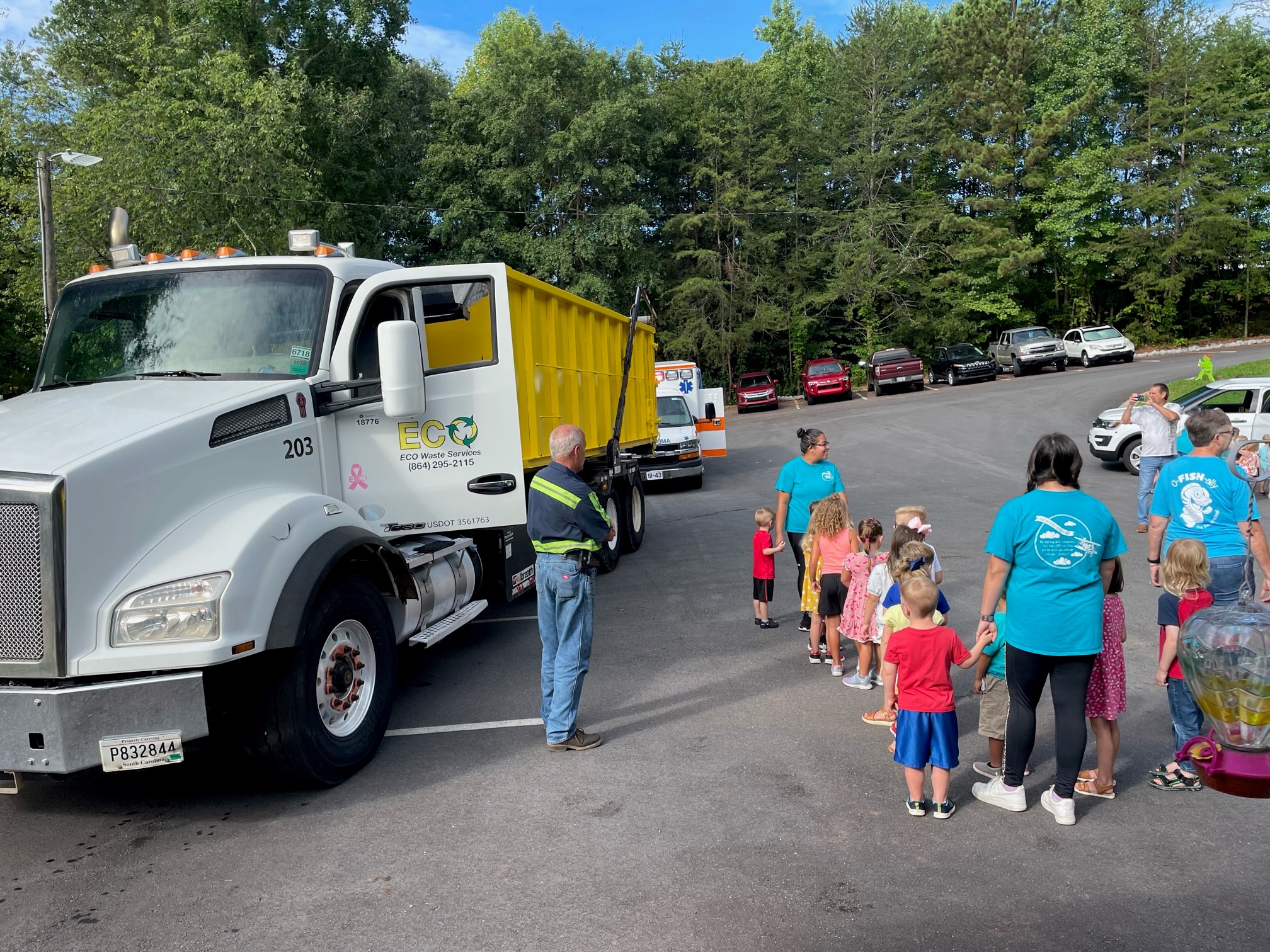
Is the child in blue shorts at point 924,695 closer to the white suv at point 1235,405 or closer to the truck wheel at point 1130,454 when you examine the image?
the white suv at point 1235,405

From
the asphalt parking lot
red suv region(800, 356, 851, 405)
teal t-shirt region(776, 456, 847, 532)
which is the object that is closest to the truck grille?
the asphalt parking lot

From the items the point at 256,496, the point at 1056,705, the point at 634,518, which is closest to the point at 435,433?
the point at 256,496

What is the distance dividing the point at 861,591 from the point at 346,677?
3.34 m

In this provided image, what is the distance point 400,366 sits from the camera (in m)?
5.72

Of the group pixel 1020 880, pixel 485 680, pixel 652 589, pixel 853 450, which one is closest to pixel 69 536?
pixel 485 680

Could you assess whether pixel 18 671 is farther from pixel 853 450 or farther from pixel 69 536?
pixel 853 450

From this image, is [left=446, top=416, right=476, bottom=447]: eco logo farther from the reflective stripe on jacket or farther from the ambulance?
the ambulance

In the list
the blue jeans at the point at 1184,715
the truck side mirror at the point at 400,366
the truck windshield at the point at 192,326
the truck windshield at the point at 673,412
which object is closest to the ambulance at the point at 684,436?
the truck windshield at the point at 673,412

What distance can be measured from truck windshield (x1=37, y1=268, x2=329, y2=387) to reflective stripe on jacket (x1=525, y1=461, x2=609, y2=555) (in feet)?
5.67

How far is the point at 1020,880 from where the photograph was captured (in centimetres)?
392

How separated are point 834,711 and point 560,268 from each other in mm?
30422

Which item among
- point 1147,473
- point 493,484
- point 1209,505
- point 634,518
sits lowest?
point 634,518

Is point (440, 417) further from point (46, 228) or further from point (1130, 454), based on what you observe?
point (46, 228)

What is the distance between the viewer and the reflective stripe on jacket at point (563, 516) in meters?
5.42
